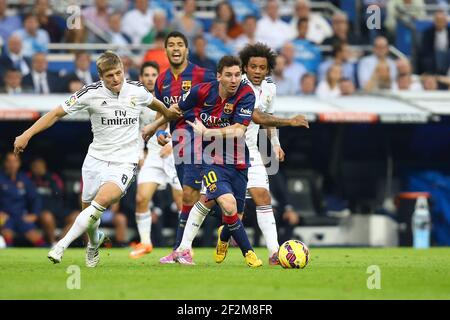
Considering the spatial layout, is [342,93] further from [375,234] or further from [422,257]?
[422,257]

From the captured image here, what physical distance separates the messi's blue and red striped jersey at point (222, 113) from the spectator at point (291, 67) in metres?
8.70

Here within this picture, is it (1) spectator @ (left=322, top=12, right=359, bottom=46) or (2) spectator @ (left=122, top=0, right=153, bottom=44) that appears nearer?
(2) spectator @ (left=122, top=0, right=153, bottom=44)

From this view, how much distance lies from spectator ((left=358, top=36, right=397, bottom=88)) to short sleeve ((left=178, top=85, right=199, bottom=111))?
31.2ft

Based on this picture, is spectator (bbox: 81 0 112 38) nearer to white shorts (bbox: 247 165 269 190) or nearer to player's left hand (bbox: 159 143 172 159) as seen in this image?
player's left hand (bbox: 159 143 172 159)

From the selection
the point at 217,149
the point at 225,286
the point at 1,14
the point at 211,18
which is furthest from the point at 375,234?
the point at 225,286

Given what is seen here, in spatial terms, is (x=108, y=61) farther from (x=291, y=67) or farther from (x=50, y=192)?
(x=291, y=67)

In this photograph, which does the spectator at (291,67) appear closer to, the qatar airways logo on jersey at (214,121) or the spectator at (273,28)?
the spectator at (273,28)

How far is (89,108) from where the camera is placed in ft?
41.2

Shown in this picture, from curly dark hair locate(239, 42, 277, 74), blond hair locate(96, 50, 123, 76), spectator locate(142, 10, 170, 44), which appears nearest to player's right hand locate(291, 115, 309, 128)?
curly dark hair locate(239, 42, 277, 74)

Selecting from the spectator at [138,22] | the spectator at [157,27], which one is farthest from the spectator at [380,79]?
the spectator at [138,22]

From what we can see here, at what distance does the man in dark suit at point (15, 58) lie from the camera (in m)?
19.8

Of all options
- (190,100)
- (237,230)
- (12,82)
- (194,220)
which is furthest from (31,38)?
(237,230)

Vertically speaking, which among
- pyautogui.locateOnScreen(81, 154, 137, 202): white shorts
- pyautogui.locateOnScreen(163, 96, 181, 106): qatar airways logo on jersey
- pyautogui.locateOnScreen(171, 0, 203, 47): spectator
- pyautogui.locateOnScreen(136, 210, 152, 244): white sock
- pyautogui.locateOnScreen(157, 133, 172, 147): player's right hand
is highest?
pyautogui.locateOnScreen(171, 0, 203, 47): spectator

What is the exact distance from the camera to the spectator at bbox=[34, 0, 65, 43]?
21.2 meters
